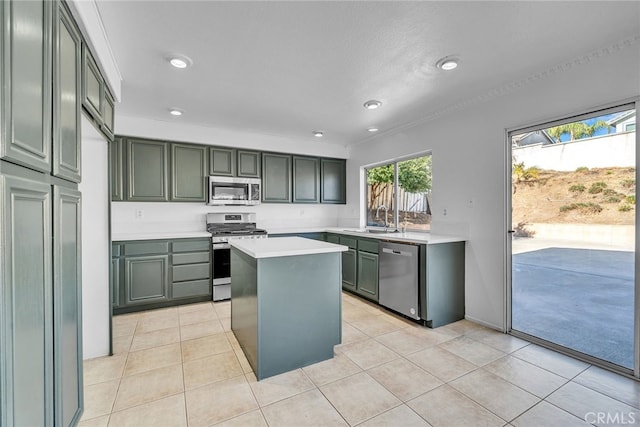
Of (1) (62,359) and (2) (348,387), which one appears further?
(2) (348,387)

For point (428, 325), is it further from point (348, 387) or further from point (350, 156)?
point (350, 156)

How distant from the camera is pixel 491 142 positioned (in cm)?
288

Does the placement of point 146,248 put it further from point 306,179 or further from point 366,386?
point 366,386

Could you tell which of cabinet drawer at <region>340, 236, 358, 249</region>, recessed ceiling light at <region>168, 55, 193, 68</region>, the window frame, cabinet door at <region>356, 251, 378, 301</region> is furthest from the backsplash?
recessed ceiling light at <region>168, 55, 193, 68</region>

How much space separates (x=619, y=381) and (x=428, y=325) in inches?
53.3

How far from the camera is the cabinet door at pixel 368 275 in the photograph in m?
3.56

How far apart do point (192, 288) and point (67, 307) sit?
239 centimetres

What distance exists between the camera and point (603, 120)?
2.21 metres

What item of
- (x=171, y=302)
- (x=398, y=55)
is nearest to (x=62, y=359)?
(x=171, y=302)

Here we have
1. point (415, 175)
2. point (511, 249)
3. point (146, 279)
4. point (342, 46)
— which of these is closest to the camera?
point (342, 46)

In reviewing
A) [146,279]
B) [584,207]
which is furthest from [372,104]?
[146,279]

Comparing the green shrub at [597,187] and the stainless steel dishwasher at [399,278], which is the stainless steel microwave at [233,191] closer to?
the stainless steel dishwasher at [399,278]

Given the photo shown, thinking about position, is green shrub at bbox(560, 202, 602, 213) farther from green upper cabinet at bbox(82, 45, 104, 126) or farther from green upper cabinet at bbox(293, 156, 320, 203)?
green upper cabinet at bbox(82, 45, 104, 126)

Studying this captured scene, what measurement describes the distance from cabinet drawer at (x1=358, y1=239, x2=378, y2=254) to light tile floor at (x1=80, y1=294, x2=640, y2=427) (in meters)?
1.11
